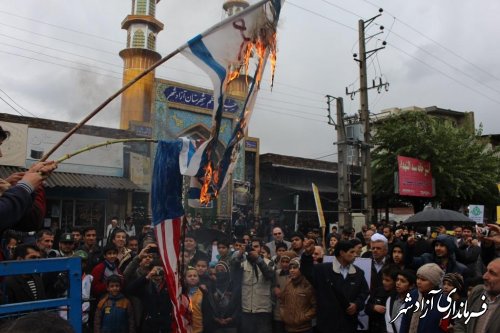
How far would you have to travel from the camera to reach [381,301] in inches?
194

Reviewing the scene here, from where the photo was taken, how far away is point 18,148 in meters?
14.4

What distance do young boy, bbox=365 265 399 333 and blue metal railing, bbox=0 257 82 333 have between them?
333cm

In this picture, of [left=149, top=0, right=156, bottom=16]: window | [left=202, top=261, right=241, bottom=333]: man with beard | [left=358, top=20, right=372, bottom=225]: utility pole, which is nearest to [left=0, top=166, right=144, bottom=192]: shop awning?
[left=358, top=20, right=372, bottom=225]: utility pole

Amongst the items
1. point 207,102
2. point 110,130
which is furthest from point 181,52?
point 207,102

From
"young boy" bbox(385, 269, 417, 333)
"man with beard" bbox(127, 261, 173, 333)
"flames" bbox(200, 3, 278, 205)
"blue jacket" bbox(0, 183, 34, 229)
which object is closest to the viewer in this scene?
"blue jacket" bbox(0, 183, 34, 229)

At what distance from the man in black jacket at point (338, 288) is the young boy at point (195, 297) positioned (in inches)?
53.7

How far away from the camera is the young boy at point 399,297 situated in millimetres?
4547

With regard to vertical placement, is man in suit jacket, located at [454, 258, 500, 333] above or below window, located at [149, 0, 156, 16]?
below

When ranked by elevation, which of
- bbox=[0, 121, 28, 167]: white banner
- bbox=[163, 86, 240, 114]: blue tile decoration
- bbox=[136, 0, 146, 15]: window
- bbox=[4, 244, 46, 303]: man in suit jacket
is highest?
bbox=[136, 0, 146, 15]: window

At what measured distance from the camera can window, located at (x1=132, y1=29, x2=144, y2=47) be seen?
21438 millimetres

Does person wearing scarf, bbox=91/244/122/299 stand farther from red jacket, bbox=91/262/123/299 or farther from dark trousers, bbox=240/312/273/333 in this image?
dark trousers, bbox=240/312/273/333

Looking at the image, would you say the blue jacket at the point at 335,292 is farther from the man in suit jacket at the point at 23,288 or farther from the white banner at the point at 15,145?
the white banner at the point at 15,145

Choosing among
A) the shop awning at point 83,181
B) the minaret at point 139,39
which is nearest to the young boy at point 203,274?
the shop awning at point 83,181

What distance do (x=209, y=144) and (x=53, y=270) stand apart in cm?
194
